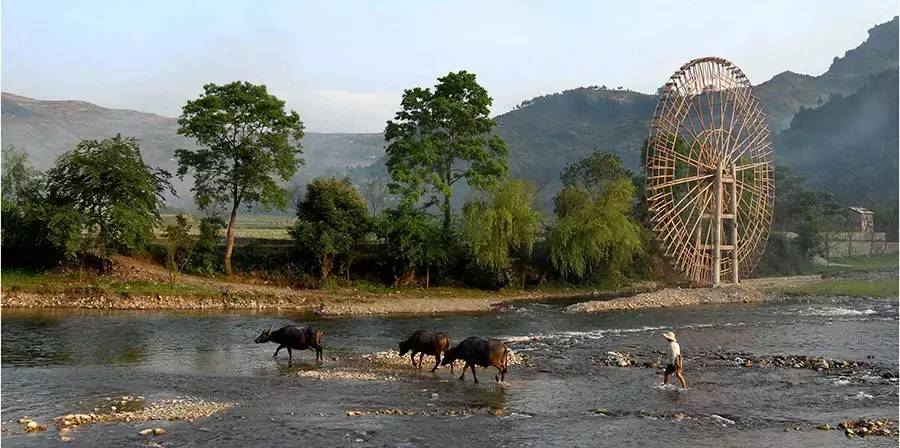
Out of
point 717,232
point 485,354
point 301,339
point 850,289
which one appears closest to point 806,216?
point 717,232

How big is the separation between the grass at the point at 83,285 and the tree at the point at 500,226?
59.3 ft

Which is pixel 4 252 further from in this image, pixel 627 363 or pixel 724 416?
pixel 724 416

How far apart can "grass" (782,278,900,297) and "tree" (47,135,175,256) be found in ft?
149

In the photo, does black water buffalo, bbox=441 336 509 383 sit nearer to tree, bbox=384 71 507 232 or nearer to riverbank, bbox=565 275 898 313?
riverbank, bbox=565 275 898 313

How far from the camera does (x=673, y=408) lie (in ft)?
65.0

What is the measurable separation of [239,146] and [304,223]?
6812 millimetres

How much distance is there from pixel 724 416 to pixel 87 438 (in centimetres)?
1481

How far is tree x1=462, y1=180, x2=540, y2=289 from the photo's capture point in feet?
175

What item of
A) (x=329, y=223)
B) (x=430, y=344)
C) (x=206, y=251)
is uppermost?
(x=329, y=223)

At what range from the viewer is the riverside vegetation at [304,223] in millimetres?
45875

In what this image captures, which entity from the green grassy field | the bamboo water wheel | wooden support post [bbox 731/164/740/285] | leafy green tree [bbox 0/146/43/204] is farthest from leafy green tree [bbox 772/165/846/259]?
leafy green tree [bbox 0/146/43/204]

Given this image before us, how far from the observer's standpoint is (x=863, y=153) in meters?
176

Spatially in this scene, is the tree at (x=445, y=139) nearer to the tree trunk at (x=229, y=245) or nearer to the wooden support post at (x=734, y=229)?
the tree trunk at (x=229, y=245)

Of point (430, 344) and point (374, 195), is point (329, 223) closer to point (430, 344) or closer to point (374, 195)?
point (430, 344)
